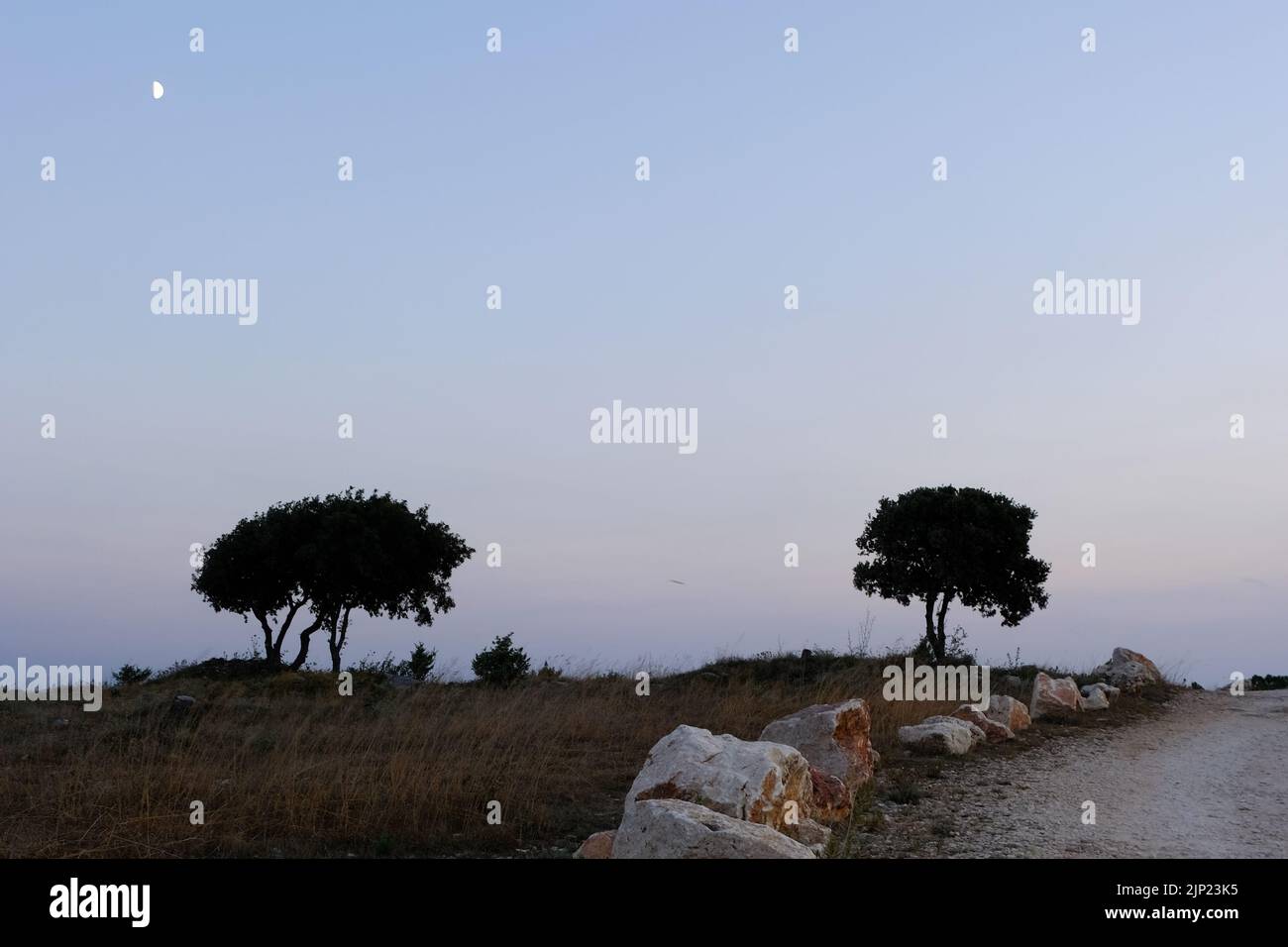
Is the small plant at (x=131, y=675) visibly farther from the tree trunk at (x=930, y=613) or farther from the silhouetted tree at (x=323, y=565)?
the tree trunk at (x=930, y=613)

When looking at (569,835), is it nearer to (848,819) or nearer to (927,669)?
(848,819)

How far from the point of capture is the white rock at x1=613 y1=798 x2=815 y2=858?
745cm

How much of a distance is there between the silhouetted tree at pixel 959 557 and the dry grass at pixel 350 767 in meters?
21.7

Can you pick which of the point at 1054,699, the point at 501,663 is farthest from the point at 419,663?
A: the point at 1054,699

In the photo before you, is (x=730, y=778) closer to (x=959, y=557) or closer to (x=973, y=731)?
(x=973, y=731)

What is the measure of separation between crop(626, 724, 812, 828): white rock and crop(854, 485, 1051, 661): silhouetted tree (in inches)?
1344

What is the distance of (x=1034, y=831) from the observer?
33.3ft

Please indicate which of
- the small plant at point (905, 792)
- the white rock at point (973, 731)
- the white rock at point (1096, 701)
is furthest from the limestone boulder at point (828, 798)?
the white rock at point (1096, 701)

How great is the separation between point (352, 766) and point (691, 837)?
7083 millimetres

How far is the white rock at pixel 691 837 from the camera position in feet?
24.4

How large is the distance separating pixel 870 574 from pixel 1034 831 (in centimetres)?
3513

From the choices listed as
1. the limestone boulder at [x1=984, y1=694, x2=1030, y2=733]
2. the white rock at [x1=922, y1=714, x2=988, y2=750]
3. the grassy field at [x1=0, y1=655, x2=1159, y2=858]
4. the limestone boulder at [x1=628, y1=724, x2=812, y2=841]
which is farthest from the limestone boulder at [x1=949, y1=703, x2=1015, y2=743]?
the limestone boulder at [x1=628, y1=724, x2=812, y2=841]
